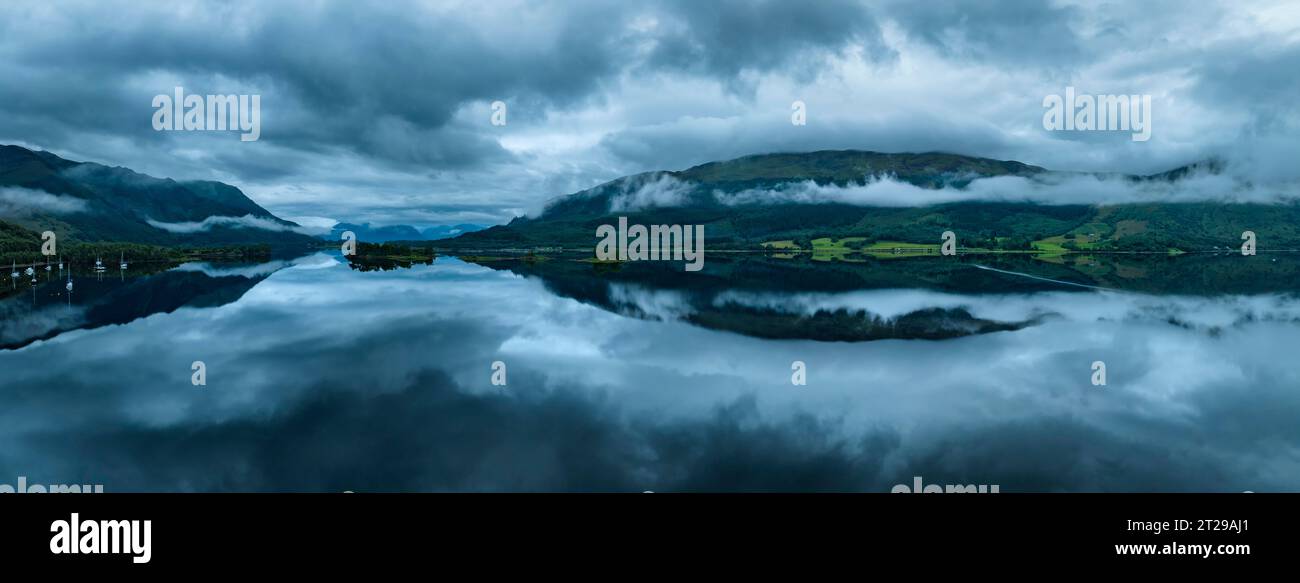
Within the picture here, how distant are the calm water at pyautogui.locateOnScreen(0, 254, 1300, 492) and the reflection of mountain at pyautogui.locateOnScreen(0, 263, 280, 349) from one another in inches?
34.7

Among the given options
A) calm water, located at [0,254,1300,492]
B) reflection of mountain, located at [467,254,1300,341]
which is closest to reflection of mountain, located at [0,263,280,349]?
calm water, located at [0,254,1300,492]

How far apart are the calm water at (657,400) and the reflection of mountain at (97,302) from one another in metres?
0.88

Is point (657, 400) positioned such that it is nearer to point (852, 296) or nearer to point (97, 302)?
point (852, 296)

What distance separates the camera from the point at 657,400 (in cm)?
2564

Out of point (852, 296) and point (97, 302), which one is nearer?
point (97, 302)

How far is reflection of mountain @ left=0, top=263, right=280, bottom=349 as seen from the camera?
161 feet

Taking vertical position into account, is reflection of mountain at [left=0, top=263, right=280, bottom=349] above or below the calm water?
above

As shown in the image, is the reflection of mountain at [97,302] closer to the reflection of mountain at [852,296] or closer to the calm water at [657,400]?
the calm water at [657,400]

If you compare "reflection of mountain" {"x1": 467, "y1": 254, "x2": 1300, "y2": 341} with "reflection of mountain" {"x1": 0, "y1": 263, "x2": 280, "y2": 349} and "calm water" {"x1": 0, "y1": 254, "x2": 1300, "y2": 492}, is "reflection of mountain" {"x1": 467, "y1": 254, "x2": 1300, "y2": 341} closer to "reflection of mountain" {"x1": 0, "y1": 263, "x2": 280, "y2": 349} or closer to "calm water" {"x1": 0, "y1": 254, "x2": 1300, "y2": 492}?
"calm water" {"x1": 0, "y1": 254, "x2": 1300, "y2": 492}

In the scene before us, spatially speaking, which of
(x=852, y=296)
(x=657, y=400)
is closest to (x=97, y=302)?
(x=657, y=400)

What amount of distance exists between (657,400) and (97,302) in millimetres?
72555

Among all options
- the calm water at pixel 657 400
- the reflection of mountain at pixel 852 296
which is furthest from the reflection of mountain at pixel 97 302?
the reflection of mountain at pixel 852 296

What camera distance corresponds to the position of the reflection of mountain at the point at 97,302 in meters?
49.2
